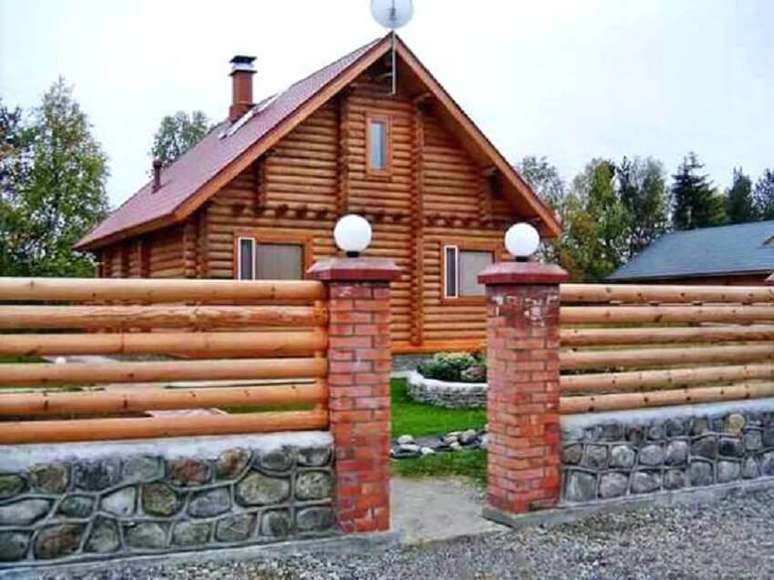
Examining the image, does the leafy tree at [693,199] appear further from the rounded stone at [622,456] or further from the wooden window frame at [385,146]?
the rounded stone at [622,456]

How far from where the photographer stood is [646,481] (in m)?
5.79

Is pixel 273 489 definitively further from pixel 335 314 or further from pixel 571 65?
pixel 571 65

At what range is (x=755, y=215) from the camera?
1706 inches

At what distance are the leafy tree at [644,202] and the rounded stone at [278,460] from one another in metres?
35.7

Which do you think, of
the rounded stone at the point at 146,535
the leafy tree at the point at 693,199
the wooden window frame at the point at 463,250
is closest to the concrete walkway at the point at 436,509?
the rounded stone at the point at 146,535

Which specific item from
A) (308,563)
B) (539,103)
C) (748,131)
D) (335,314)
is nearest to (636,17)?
(335,314)

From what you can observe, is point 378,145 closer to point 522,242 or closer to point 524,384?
point 522,242

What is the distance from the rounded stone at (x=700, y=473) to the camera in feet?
19.7

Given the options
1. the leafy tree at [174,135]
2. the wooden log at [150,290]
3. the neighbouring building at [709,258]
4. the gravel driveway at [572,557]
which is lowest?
the gravel driveway at [572,557]

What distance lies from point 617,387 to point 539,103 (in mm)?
33078

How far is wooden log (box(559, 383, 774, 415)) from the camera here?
561 centimetres

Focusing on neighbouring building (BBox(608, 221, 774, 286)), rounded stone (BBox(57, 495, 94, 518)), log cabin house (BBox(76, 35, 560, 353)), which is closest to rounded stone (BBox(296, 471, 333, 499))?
rounded stone (BBox(57, 495, 94, 518))

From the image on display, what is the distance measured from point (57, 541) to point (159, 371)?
38.6 inches

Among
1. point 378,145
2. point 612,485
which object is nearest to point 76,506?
point 612,485
